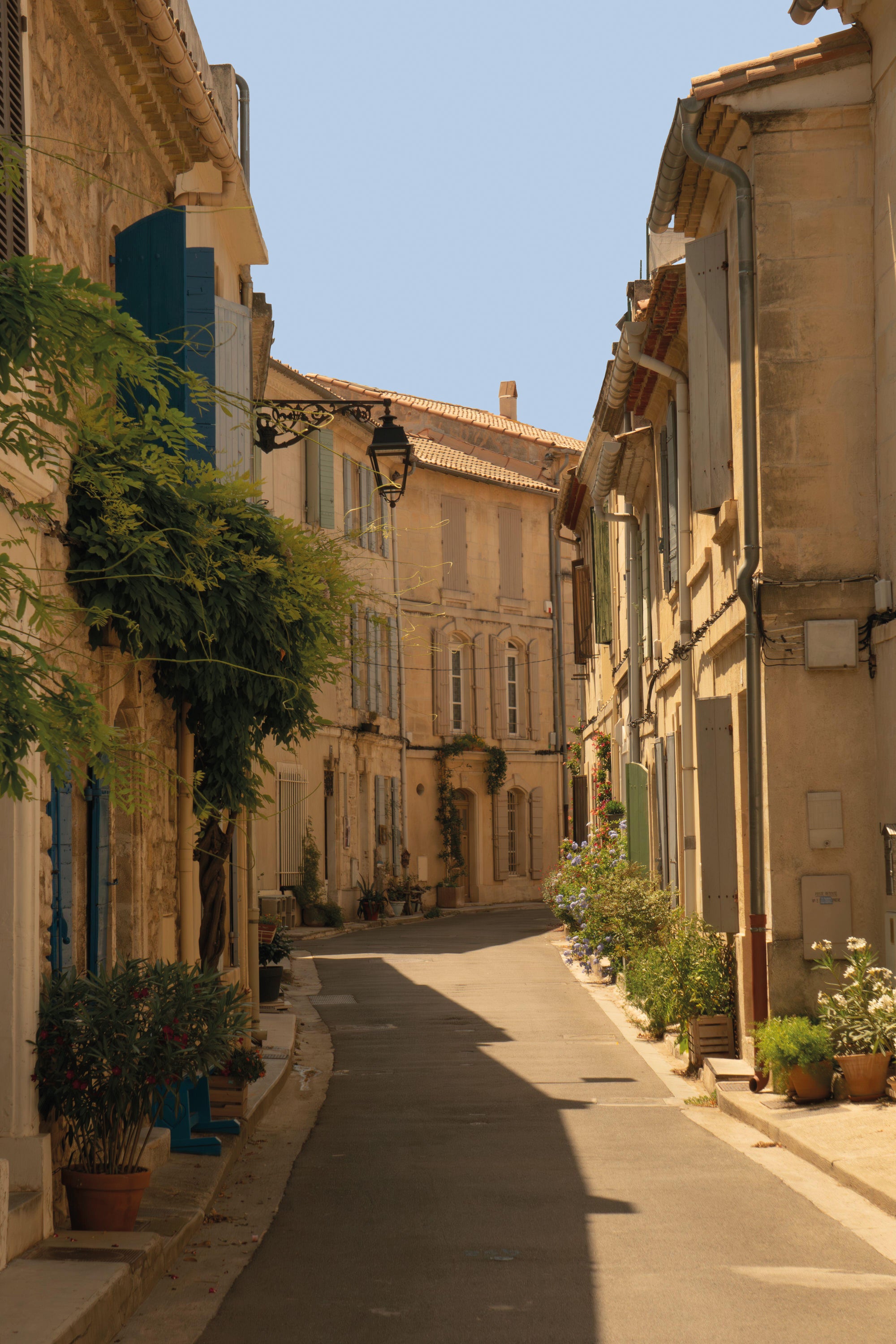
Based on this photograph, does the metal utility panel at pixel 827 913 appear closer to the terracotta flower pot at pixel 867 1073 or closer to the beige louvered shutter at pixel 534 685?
the terracotta flower pot at pixel 867 1073

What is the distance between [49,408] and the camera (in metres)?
3.53

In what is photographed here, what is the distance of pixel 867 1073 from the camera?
854 cm

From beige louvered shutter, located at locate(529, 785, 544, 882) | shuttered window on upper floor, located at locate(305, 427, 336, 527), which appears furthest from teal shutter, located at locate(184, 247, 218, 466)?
beige louvered shutter, located at locate(529, 785, 544, 882)

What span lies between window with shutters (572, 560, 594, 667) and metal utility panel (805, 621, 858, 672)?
15157mm

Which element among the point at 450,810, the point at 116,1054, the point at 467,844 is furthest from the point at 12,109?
the point at 467,844

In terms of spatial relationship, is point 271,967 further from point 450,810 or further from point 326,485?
point 450,810

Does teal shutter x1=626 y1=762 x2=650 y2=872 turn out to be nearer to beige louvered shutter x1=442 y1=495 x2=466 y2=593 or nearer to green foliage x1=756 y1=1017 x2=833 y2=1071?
green foliage x1=756 y1=1017 x2=833 y2=1071

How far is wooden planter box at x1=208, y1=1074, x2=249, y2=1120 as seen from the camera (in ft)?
28.8

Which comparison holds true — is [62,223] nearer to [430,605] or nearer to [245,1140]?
[245,1140]

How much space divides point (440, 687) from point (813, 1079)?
1086 inches

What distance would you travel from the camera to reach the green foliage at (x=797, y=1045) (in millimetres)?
8805

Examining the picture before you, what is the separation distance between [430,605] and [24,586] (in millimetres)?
32302

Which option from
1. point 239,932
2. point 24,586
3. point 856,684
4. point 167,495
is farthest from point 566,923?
point 24,586

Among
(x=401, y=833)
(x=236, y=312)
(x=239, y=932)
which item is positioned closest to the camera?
(x=236, y=312)
